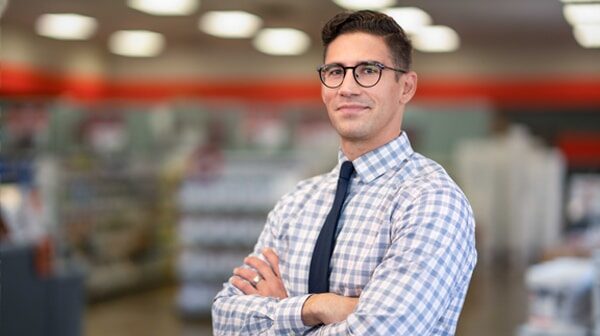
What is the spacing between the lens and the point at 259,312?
2.09 meters

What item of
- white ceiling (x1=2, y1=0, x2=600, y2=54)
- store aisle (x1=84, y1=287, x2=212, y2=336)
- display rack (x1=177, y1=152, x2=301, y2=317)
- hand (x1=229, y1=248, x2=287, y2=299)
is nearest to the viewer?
hand (x1=229, y1=248, x2=287, y2=299)

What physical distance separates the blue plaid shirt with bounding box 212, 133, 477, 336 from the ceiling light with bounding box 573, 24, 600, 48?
1266 cm

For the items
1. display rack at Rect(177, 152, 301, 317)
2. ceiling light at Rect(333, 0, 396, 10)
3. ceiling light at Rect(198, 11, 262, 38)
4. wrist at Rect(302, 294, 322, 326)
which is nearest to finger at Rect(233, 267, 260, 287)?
wrist at Rect(302, 294, 322, 326)

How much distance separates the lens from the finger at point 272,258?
7.29ft

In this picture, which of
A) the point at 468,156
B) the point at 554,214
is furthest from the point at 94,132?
the point at 554,214

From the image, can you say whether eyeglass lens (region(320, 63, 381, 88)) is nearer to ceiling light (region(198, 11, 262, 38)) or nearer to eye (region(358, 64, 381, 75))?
eye (region(358, 64, 381, 75))

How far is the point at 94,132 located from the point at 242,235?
3.30 meters

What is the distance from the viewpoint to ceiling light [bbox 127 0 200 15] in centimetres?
1266

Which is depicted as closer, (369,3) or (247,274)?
(247,274)

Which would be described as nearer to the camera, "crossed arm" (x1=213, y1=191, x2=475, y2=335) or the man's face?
"crossed arm" (x1=213, y1=191, x2=475, y2=335)

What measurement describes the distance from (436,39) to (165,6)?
5486mm

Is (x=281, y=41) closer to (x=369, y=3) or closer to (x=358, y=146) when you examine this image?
(x=369, y=3)

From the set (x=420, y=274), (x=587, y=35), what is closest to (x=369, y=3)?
(x=587, y=35)

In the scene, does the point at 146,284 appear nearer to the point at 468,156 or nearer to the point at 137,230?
the point at 137,230
